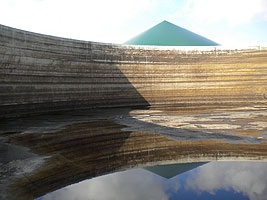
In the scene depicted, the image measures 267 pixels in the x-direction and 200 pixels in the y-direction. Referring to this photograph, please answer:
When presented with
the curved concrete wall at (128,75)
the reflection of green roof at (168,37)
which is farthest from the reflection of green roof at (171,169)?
the reflection of green roof at (168,37)

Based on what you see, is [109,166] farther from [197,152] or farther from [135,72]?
[135,72]

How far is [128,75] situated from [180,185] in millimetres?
9375

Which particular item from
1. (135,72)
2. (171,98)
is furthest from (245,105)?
(135,72)

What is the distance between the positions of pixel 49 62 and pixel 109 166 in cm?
717

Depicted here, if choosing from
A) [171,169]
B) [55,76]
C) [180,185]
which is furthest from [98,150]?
[55,76]

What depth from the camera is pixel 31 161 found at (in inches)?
133

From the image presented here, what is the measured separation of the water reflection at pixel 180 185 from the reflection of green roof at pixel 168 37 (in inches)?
704

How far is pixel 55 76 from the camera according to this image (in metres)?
9.68

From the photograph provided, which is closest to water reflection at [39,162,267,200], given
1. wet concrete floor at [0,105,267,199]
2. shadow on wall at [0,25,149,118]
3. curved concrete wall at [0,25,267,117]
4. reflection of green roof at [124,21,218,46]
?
wet concrete floor at [0,105,267,199]

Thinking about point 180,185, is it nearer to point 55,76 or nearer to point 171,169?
point 171,169

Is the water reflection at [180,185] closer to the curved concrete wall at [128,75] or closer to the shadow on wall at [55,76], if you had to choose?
the shadow on wall at [55,76]

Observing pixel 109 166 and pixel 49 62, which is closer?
pixel 109 166

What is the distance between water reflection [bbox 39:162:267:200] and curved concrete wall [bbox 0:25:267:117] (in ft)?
21.9

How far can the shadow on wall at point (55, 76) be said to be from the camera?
26.2ft
